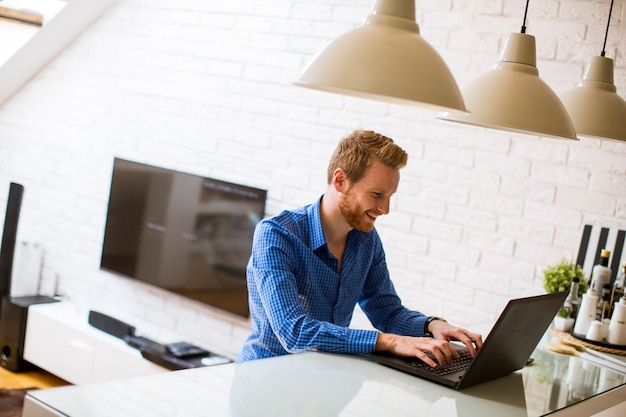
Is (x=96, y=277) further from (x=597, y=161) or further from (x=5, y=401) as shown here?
(x=597, y=161)

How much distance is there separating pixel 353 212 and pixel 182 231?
2.25m

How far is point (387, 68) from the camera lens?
59.2 inches

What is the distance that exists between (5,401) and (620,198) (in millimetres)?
3088

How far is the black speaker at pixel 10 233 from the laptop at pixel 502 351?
3.41m

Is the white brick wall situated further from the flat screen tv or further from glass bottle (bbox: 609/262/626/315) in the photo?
glass bottle (bbox: 609/262/626/315)

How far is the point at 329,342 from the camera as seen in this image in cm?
197

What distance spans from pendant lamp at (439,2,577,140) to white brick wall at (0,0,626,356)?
1298 mm

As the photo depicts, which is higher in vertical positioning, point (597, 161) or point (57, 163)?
point (597, 161)

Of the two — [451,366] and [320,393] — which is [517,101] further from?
[320,393]

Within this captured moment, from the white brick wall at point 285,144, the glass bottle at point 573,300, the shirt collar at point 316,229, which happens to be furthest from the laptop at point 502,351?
the white brick wall at point 285,144

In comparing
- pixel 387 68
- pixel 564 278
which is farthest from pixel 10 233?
pixel 387 68

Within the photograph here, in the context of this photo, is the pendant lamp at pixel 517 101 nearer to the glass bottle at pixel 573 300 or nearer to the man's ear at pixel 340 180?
the man's ear at pixel 340 180

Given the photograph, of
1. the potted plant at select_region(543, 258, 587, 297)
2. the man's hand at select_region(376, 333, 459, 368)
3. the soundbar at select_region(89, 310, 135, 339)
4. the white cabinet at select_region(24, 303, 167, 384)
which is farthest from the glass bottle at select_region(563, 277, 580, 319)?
the soundbar at select_region(89, 310, 135, 339)

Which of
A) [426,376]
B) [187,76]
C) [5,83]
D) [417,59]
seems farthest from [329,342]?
[5,83]
